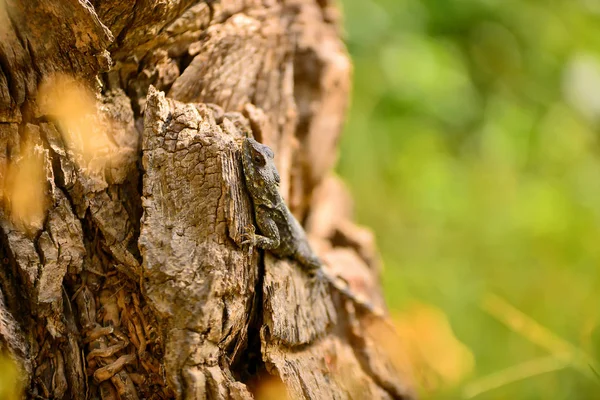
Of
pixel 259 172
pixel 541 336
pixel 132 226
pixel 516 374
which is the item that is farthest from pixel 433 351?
pixel 132 226

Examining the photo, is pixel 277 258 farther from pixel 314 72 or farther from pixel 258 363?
pixel 314 72

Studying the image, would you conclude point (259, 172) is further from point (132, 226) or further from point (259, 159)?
point (132, 226)

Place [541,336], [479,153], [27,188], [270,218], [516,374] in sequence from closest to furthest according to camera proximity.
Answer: [27,188] < [270,218] < [516,374] < [541,336] < [479,153]

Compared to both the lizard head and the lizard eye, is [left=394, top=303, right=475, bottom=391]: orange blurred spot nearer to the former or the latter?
the lizard head

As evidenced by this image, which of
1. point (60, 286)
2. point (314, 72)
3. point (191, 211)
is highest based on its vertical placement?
point (314, 72)

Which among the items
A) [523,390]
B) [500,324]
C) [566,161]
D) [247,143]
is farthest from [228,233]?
[566,161]

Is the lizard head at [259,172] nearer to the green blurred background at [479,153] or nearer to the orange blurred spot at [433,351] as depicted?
the orange blurred spot at [433,351]

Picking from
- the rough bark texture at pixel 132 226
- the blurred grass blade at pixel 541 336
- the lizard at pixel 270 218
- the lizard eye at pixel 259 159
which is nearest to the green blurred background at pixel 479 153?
the blurred grass blade at pixel 541 336
